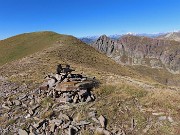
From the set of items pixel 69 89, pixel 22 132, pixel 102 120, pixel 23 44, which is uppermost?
pixel 23 44

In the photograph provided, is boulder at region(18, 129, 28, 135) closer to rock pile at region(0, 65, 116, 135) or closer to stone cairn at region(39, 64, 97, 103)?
rock pile at region(0, 65, 116, 135)

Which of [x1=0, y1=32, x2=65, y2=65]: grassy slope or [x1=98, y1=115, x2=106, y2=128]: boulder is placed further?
[x1=0, y1=32, x2=65, y2=65]: grassy slope

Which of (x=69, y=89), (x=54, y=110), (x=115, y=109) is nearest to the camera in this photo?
(x=115, y=109)

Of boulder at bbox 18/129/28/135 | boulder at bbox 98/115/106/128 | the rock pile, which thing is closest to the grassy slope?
the rock pile

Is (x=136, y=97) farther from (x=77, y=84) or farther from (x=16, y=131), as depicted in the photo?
(x=16, y=131)

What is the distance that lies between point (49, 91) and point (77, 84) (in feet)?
10.5

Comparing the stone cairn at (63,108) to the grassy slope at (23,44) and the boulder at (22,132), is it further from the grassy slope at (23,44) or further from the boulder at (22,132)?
the grassy slope at (23,44)

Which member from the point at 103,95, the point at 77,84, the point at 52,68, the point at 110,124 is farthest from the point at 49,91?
the point at 52,68

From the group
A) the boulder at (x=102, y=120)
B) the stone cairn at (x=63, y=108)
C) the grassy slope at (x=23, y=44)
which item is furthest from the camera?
the grassy slope at (x=23, y=44)

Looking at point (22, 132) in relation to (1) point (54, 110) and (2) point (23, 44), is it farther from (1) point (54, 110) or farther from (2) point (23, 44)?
(2) point (23, 44)

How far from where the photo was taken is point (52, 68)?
42000 millimetres

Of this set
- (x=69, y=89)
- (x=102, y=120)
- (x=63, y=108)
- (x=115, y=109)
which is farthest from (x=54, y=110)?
(x=115, y=109)

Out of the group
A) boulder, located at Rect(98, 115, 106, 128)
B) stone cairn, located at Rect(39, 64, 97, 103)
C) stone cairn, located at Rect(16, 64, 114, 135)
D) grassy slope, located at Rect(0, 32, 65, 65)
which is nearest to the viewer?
stone cairn, located at Rect(16, 64, 114, 135)

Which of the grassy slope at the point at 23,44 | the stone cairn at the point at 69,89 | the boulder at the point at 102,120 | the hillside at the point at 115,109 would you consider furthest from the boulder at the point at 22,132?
the grassy slope at the point at 23,44
